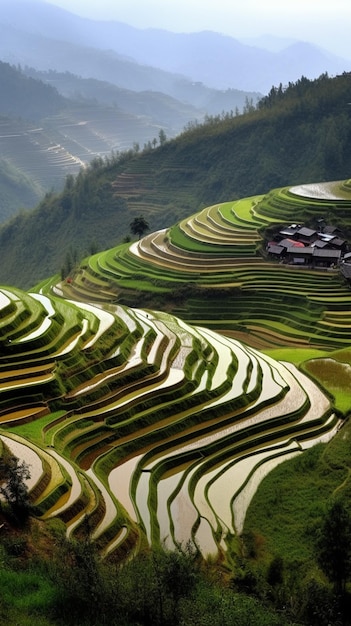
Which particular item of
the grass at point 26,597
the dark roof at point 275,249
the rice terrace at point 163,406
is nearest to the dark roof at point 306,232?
the dark roof at point 275,249

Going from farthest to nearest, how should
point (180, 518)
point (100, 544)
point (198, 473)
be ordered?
point (198, 473)
point (180, 518)
point (100, 544)

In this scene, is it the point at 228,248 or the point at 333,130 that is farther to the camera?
the point at 333,130

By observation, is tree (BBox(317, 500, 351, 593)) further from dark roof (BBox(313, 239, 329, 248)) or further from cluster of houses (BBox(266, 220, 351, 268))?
dark roof (BBox(313, 239, 329, 248))

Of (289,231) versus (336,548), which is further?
(289,231)

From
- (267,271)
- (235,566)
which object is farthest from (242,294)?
(235,566)

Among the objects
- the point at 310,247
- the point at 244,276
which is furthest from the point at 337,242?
the point at 244,276

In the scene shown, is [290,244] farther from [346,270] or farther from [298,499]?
[298,499]

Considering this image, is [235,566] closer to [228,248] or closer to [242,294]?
[242,294]
